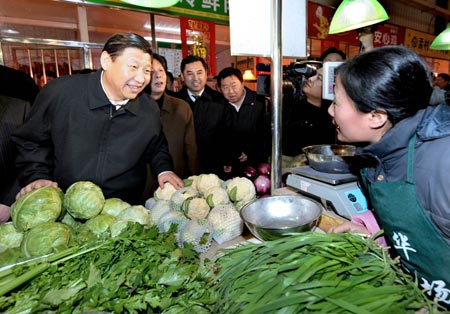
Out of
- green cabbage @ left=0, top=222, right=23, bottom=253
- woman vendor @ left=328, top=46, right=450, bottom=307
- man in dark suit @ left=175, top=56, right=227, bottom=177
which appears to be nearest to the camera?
woman vendor @ left=328, top=46, right=450, bottom=307

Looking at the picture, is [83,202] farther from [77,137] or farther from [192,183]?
[77,137]

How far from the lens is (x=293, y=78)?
9.23 feet

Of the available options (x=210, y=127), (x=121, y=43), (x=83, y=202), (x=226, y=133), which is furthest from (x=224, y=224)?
(x=226, y=133)

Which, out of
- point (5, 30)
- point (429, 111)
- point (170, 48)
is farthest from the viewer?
point (170, 48)

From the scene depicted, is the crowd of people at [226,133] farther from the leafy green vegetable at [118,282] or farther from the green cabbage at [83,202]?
the leafy green vegetable at [118,282]

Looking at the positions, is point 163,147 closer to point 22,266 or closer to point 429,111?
point 22,266

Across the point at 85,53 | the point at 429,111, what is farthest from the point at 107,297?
the point at 85,53

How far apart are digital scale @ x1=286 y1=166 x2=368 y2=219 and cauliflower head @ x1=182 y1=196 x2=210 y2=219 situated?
66 cm

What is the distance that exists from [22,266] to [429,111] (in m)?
1.64

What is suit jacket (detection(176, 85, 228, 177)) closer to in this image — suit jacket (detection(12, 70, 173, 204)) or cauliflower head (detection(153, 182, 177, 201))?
suit jacket (detection(12, 70, 173, 204))

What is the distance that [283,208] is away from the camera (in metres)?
1.52

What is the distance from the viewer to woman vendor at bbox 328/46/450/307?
1167mm

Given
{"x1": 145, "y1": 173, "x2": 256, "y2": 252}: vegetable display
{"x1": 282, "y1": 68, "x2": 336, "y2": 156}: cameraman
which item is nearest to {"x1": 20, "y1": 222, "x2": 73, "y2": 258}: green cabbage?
{"x1": 145, "y1": 173, "x2": 256, "y2": 252}: vegetable display

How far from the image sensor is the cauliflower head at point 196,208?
64.6 inches
